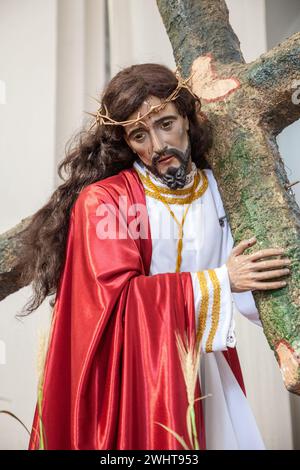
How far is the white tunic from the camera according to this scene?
5.85 ft

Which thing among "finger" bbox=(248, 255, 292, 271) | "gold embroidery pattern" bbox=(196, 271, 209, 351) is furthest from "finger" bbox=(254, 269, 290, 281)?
"gold embroidery pattern" bbox=(196, 271, 209, 351)

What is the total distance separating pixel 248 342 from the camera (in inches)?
130

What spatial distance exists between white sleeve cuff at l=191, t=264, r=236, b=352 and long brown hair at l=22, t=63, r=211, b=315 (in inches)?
17.6

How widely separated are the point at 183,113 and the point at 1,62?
1897mm

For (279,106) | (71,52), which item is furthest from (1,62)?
(279,106)

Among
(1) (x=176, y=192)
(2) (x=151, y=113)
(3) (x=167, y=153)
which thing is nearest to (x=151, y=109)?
(2) (x=151, y=113)

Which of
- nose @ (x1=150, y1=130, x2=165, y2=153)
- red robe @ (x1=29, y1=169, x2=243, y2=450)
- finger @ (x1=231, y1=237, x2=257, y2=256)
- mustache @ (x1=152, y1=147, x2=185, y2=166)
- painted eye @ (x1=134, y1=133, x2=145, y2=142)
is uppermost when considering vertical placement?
painted eye @ (x1=134, y1=133, x2=145, y2=142)

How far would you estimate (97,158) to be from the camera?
200cm

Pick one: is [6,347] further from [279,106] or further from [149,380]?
[279,106]

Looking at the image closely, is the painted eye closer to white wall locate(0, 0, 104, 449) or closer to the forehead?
the forehead

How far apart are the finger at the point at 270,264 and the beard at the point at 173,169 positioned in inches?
15.1

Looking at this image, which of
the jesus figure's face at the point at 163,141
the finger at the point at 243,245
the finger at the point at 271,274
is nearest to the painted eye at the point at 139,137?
the jesus figure's face at the point at 163,141

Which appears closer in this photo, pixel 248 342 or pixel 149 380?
pixel 149 380

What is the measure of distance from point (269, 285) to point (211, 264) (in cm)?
37
